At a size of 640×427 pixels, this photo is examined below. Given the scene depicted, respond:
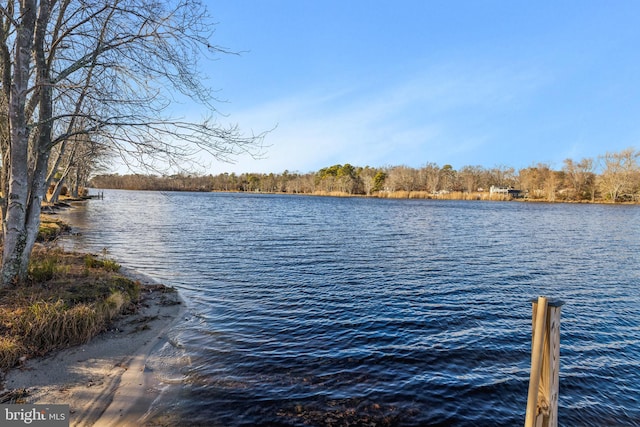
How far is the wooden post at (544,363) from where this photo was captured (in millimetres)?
4145

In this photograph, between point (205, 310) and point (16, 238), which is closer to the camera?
point (16, 238)

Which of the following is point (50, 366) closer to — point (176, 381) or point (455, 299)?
point (176, 381)

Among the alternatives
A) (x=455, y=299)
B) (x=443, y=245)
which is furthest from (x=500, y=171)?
(x=455, y=299)

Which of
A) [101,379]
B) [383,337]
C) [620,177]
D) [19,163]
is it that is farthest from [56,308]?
[620,177]

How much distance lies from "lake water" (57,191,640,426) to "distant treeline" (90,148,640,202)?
66536 mm

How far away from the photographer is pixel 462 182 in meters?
144

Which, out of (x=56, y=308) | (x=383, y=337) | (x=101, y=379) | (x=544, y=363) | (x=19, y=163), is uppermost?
(x=19, y=163)

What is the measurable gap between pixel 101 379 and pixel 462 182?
150639 millimetres

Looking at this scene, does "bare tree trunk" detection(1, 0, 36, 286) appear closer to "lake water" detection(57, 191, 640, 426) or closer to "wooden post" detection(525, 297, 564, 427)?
"lake water" detection(57, 191, 640, 426)

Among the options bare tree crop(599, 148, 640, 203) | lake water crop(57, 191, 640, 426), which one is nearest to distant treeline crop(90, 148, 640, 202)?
bare tree crop(599, 148, 640, 203)

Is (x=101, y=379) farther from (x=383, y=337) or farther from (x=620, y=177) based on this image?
(x=620, y=177)

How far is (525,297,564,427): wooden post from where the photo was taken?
13.6ft

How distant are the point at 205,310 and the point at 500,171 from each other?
163 m

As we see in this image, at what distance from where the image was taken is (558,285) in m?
15.1
